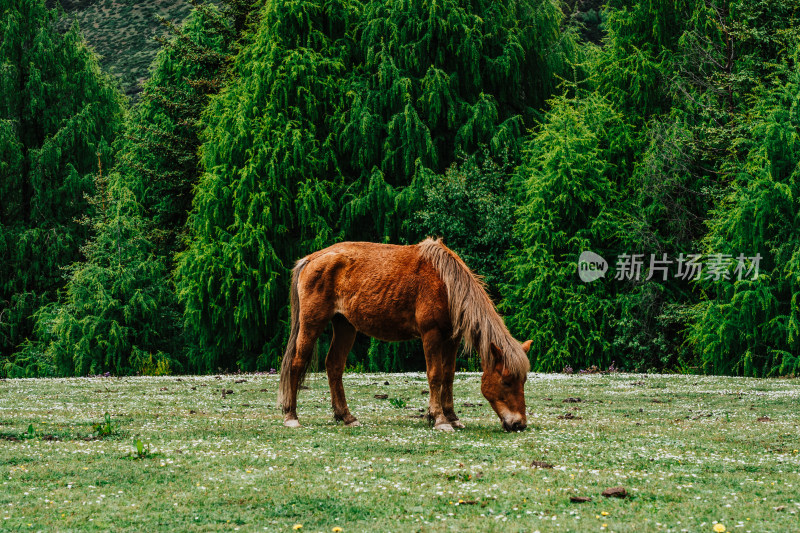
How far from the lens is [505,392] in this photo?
33.7ft

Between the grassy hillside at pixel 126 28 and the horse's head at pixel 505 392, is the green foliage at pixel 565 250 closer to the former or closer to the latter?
the horse's head at pixel 505 392

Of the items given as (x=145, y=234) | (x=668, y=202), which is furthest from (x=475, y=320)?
(x=145, y=234)

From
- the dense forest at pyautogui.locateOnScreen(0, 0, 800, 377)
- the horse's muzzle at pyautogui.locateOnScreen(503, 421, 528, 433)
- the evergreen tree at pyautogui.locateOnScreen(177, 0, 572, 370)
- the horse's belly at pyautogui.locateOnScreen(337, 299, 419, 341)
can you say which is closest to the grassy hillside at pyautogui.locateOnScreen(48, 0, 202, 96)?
the dense forest at pyautogui.locateOnScreen(0, 0, 800, 377)

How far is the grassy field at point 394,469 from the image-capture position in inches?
232

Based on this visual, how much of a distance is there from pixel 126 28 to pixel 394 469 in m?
86.8

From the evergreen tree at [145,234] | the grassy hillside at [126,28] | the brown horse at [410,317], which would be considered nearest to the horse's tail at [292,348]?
the brown horse at [410,317]

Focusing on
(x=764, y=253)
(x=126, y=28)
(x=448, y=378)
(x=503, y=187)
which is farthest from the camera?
(x=126, y=28)

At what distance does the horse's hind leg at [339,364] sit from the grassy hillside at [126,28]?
6421cm

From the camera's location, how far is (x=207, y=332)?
1150 inches

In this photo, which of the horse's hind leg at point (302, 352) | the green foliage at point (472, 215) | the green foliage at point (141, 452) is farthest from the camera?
the green foliage at point (472, 215)

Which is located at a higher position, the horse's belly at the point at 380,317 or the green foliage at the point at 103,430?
the horse's belly at the point at 380,317

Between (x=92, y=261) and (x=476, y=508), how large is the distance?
27455mm

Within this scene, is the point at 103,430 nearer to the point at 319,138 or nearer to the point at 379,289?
the point at 379,289

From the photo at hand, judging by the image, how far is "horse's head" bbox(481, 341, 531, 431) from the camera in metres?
10.2
